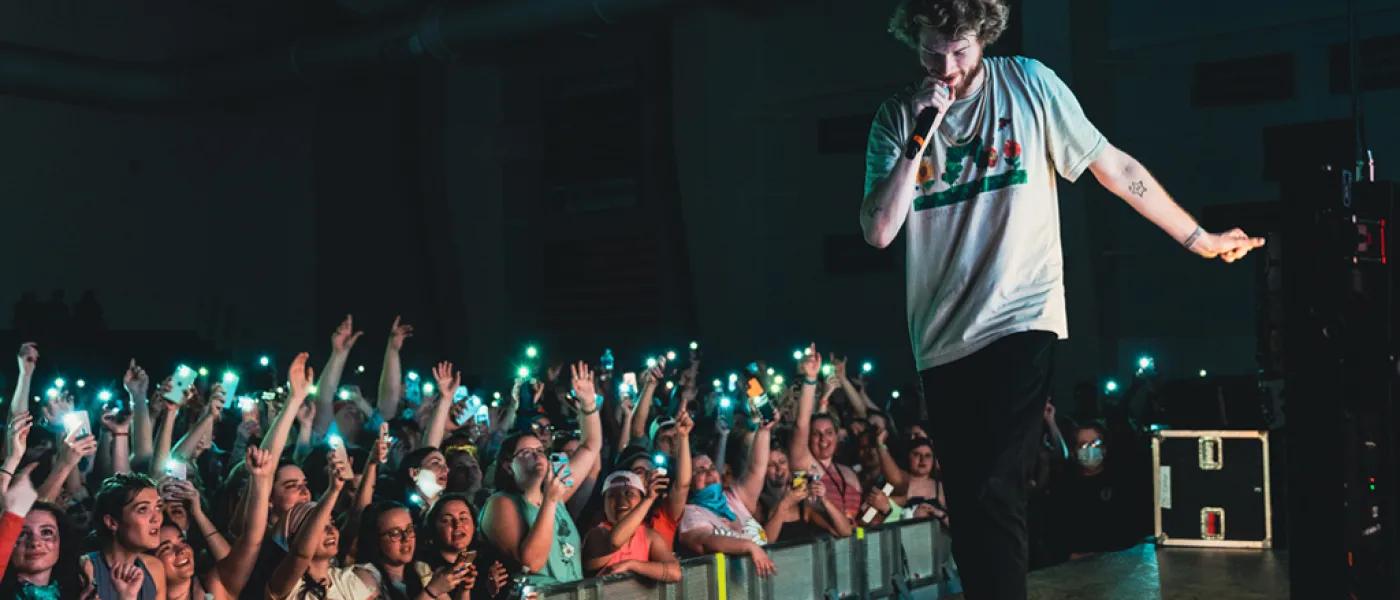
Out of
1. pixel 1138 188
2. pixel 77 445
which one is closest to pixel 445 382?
pixel 77 445

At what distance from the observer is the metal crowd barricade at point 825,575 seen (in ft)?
→ 18.0

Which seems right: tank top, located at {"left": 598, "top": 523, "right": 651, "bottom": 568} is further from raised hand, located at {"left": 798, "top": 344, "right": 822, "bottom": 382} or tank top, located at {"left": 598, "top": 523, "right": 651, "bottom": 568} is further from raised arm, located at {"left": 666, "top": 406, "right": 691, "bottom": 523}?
raised hand, located at {"left": 798, "top": 344, "right": 822, "bottom": 382}

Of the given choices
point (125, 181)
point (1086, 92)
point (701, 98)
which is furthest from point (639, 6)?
point (125, 181)

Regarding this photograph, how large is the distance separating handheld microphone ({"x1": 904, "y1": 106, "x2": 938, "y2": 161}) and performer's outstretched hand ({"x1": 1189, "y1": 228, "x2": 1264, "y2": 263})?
81 cm

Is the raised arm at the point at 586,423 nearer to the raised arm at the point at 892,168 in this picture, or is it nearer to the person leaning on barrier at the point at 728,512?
the person leaning on barrier at the point at 728,512

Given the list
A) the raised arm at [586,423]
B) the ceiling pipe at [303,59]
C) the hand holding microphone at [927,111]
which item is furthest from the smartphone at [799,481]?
the ceiling pipe at [303,59]

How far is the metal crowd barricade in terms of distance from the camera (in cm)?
547

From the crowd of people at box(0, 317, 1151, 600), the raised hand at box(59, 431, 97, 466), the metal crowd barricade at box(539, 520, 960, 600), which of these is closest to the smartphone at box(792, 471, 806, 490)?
the crowd of people at box(0, 317, 1151, 600)

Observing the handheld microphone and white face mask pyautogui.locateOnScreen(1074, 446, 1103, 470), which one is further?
white face mask pyautogui.locateOnScreen(1074, 446, 1103, 470)

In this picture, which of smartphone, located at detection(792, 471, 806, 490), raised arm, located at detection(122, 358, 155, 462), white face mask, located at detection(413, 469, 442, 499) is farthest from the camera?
raised arm, located at detection(122, 358, 155, 462)

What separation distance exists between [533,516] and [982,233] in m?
3.42

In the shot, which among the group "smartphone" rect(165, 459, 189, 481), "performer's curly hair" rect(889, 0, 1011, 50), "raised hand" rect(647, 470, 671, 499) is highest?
"performer's curly hair" rect(889, 0, 1011, 50)

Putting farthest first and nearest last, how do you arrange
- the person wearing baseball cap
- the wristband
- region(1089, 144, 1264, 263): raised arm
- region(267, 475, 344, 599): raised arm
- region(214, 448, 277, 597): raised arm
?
1. the person wearing baseball cap
2. region(214, 448, 277, 597): raised arm
3. region(267, 475, 344, 599): raised arm
4. the wristband
5. region(1089, 144, 1264, 263): raised arm

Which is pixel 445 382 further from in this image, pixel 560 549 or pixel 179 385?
pixel 560 549
